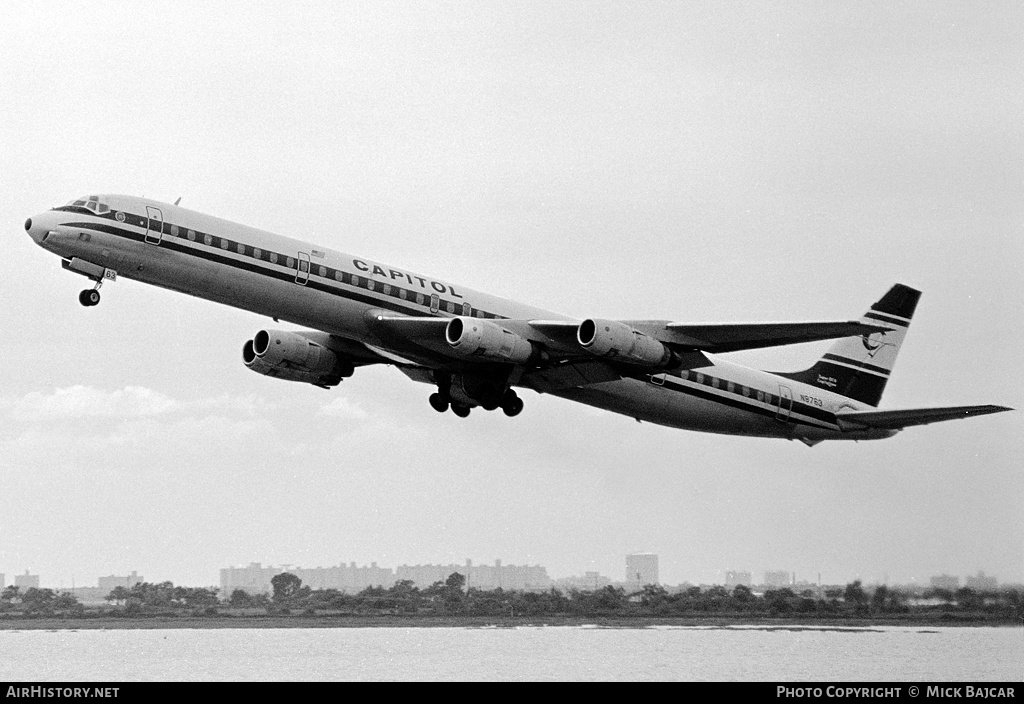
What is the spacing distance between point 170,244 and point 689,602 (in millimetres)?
28417

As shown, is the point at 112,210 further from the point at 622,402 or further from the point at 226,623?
the point at 226,623

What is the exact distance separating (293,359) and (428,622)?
74.7ft

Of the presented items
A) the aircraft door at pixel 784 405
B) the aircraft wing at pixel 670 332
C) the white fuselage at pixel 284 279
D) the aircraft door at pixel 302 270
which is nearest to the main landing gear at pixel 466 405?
the white fuselage at pixel 284 279

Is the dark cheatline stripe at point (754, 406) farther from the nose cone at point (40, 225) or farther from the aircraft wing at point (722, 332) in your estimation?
the nose cone at point (40, 225)

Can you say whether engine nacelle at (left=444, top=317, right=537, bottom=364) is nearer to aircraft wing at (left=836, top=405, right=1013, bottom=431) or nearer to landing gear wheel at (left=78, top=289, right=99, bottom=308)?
landing gear wheel at (left=78, top=289, right=99, bottom=308)

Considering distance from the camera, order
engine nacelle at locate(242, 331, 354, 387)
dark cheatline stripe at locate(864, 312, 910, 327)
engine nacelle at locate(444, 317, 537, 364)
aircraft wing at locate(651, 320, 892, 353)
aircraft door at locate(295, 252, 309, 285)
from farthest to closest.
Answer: dark cheatline stripe at locate(864, 312, 910, 327) → engine nacelle at locate(242, 331, 354, 387) → aircraft wing at locate(651, 320, 892, 353) → engine nacelle at locate(444, 317, 537, 364) → aircraft door at locate(295, 252, 309, 285)

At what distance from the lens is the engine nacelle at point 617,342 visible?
34.2m

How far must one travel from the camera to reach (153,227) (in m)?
31.7

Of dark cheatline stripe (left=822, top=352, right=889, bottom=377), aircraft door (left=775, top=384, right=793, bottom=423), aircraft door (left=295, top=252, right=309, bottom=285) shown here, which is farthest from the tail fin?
aircraft door (left=295, top=252, right=309, bottom=285)

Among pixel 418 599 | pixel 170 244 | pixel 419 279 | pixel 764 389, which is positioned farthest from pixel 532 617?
pixel 170 244

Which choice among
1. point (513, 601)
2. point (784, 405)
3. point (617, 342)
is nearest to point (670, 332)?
point (617, 342)

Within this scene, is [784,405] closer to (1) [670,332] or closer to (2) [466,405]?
(1) [670,332]

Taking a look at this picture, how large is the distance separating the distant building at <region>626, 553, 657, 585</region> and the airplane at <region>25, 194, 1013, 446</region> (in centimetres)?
762

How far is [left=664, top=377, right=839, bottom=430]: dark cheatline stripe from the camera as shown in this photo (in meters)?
39.7
